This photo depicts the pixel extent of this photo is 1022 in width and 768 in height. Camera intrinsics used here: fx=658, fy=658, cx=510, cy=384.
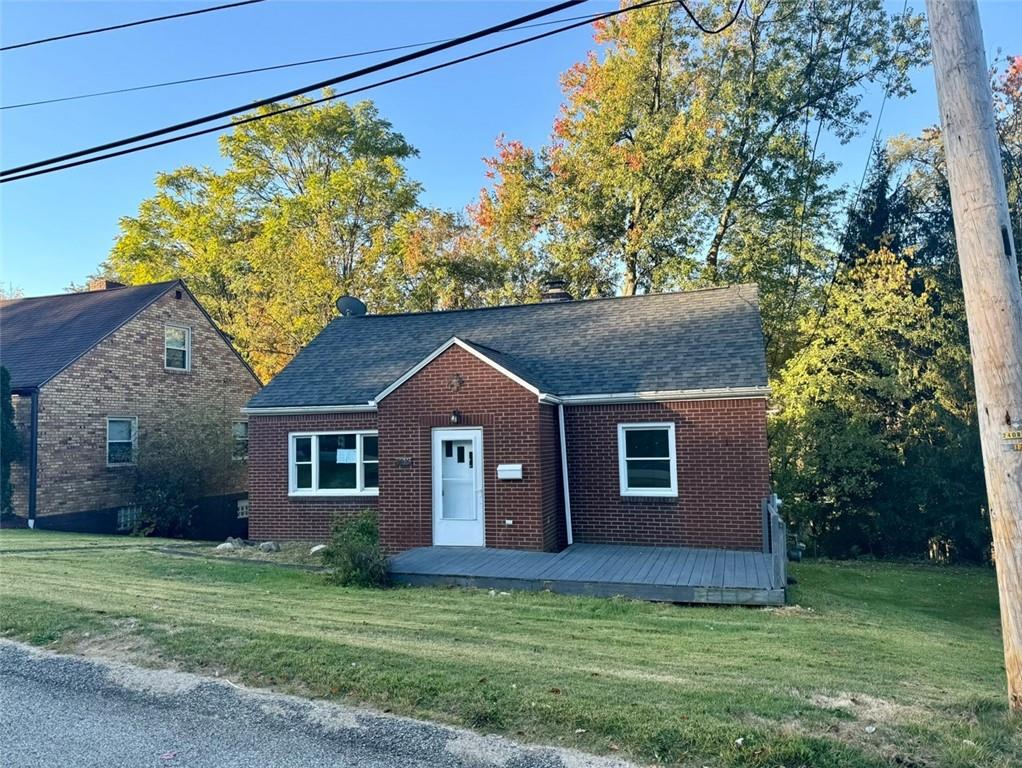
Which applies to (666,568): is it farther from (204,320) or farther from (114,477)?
(204,320)

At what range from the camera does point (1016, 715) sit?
418cm

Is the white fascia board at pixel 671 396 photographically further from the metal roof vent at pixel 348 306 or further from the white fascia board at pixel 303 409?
the metal roof vent at pixel 348 306

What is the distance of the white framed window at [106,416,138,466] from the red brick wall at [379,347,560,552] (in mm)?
11312

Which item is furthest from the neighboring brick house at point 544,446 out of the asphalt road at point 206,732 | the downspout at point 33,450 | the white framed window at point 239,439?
the white framed window at point 239,439

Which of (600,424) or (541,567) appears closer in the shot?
(541,567)

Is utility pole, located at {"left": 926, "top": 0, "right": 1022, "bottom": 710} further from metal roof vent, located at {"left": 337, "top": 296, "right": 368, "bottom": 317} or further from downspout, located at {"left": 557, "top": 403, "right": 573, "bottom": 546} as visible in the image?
metal roof vent, located at {"left": 337, "top": 296, "right": 368, "bottom": 317}

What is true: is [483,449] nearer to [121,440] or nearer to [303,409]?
[303,409]

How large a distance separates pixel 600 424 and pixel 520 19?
26.0ft

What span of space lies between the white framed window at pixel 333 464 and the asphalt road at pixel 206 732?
9.26 meters

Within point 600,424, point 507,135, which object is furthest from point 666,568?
point 507,135

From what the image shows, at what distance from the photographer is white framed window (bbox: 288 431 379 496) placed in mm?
14461

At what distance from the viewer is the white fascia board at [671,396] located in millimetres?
11930

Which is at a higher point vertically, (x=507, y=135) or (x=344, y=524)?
(x=507, y=135)

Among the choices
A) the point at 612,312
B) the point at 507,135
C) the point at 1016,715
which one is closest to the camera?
the point at 1016,715
